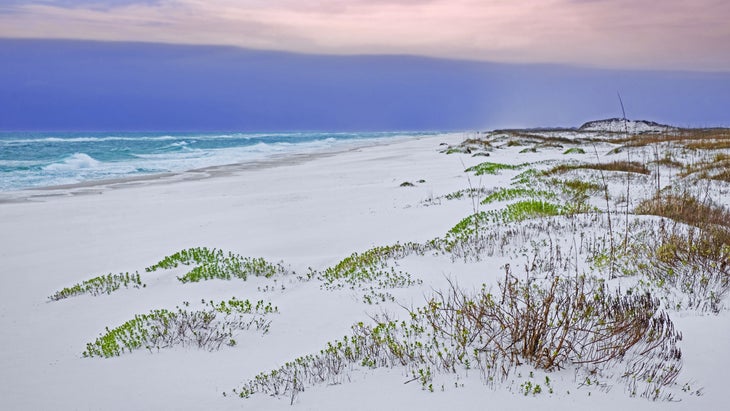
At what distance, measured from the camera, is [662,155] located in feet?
84.9

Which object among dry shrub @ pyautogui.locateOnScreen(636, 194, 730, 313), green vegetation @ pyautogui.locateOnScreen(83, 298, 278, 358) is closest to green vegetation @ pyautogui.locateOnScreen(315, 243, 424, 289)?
green vegetation @ pyautogui.locateOnScreen(83, 298, 278, 358)

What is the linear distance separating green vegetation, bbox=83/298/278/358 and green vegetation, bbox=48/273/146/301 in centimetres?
222

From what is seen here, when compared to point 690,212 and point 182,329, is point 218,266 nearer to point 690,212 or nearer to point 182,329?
point 182,329

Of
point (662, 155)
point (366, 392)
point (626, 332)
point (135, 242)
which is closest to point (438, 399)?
point (366, 392)

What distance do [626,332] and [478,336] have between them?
1.44m

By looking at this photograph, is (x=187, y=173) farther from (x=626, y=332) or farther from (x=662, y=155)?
(x=626, y=332)

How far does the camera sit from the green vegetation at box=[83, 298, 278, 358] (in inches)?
276

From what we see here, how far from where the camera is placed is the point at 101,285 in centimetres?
1002

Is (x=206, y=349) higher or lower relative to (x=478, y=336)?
lower

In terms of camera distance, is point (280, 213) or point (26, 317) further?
point (280, 213)

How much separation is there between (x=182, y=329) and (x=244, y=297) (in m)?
1.83

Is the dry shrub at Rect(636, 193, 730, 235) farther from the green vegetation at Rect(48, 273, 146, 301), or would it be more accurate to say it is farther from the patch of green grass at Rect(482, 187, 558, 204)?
the green vegetation at Rect(48, 273, 146, 301)

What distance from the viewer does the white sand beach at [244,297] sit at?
15.9 feet

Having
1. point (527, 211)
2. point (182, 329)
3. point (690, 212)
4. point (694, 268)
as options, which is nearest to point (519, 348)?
point (694, 268)
